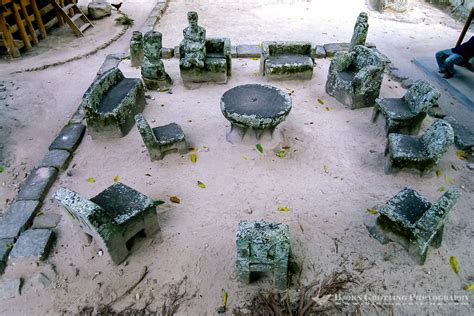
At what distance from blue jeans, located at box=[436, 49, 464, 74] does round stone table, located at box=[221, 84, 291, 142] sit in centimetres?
428

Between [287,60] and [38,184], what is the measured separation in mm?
5234

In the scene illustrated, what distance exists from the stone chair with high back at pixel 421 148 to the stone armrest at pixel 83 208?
395cm

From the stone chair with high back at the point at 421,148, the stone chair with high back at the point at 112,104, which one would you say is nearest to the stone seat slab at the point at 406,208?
the stone chair with high back at the point at 421,148

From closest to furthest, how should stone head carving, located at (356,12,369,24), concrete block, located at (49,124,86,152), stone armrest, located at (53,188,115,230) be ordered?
stone armrest, located at (53,188,115,230), concrete block, located at (49,124,86,152), stone head carving, located at (356,12,369,24)

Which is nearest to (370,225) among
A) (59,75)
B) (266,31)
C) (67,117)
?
(67,117)

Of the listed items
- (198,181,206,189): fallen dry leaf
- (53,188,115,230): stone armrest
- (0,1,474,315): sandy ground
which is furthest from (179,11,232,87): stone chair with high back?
(53,188,115,230): stone armrest

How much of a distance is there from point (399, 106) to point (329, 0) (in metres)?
7.48

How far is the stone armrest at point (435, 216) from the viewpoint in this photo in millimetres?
3691

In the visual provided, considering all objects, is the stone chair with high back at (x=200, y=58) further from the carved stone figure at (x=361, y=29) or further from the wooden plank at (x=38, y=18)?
the wooden plank at (x=38, y=18)

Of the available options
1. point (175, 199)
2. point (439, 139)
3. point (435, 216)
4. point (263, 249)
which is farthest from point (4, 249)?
point (439, 139)

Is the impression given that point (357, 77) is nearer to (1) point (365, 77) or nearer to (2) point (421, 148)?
(1) point (365, 77)

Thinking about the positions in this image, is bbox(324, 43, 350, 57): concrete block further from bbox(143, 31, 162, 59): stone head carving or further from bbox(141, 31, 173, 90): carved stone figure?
bbox(143, 31, 162, 59): stone head carving

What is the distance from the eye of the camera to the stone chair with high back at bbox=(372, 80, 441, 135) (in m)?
5.50

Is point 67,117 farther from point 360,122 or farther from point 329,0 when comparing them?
point 329,0
